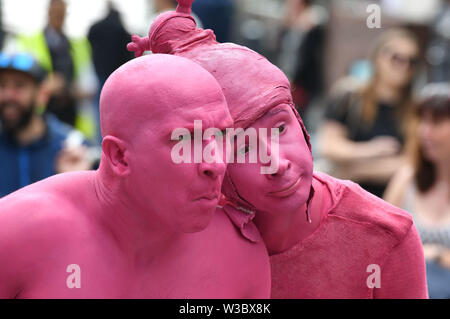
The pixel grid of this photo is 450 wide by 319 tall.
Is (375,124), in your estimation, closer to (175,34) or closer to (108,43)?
(108,43)

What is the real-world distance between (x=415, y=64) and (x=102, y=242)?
2838mm

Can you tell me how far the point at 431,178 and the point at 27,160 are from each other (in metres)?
1.68

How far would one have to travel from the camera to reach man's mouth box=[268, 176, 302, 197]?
4.26 feet

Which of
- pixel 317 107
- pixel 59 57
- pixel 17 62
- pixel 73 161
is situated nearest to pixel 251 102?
pixel 73 161

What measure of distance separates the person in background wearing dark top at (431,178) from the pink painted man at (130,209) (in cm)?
182

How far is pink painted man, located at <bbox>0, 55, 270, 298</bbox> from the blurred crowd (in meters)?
0.77

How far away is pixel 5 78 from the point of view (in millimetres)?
3051

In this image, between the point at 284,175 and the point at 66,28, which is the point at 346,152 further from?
the point at 284,175

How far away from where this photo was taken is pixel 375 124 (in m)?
3.62

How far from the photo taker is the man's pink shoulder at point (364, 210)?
1.50 m

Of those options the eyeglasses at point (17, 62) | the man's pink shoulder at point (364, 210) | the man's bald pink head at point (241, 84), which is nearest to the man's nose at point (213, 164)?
the man's bald pink head at point (241, 84)

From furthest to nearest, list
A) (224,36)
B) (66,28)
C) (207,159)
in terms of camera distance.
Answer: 1. (224,36)
2. (66,28)
3. (207,159)
